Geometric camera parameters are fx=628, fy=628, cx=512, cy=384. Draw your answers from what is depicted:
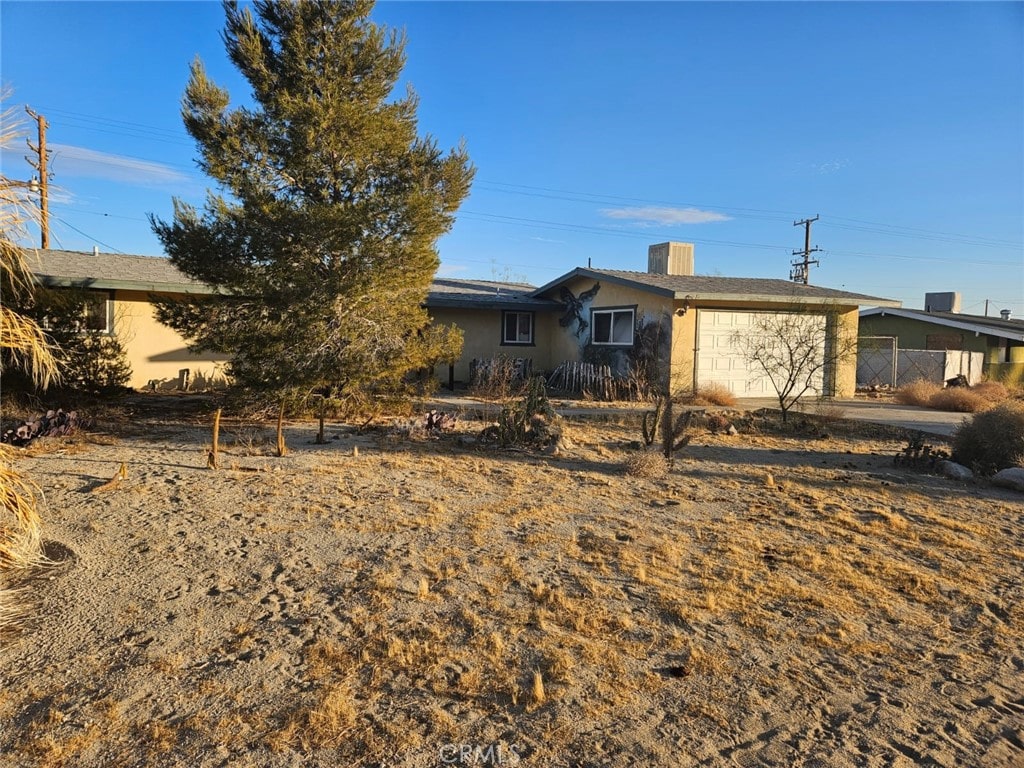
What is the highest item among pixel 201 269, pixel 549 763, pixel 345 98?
pixel 345 98

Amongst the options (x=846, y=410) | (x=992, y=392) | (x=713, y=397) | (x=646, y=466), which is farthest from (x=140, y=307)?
(x=992, y=392)

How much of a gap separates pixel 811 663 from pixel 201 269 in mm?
10369

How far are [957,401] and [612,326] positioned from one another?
8729 mm

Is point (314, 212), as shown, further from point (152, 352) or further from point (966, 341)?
point (966, 341)

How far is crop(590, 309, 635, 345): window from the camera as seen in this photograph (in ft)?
53.3

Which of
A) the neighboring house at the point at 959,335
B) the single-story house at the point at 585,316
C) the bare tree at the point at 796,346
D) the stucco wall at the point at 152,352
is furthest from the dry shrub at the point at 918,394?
the stucco wall at the point at 152,352

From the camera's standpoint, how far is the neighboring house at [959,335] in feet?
77.5

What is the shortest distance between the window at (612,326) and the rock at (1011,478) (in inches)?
357

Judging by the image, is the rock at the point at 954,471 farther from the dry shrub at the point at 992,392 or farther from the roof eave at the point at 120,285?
the roof eave at the point at 120,285

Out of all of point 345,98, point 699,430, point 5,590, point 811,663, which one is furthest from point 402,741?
point 345,98

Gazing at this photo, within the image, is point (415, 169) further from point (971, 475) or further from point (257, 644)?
point (971, 475)

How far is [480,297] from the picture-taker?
59.1 feet

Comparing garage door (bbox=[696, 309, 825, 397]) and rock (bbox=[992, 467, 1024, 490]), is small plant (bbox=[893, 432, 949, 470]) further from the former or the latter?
garage door (bbox=[696, 309, 825, 397])

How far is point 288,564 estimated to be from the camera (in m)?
4.62
